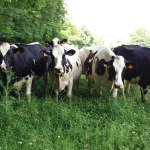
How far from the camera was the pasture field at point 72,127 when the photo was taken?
15.9 ft

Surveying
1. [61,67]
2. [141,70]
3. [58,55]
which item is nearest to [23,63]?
[58,55]

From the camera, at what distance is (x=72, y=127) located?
5.67m

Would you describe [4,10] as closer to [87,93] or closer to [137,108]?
[87,93]

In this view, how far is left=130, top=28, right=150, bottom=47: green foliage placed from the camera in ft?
219

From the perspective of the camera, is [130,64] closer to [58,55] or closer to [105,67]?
[105,67]

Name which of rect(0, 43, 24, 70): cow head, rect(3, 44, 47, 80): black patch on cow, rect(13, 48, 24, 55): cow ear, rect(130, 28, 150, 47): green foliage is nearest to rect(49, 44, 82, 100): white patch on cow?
rect(3, 44, 47, 80): black patch on cow

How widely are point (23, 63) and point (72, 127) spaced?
3.12m

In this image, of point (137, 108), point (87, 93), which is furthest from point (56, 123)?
point (87, 93)

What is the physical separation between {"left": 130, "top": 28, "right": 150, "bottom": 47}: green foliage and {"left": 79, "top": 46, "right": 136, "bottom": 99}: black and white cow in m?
58.2

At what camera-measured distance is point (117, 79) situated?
7.49 metres

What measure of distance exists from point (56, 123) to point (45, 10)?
17302 mm

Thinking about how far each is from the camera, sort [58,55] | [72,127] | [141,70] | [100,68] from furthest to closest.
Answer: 1. [141,70]
2. [100,68]
3. [58,55]
4. [72,127]

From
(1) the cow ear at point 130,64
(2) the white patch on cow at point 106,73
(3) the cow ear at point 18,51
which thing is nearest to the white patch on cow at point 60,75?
(2) the white patch on cow at point 106,73

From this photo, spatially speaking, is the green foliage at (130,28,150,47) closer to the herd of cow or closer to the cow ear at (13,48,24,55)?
the herd of cow
